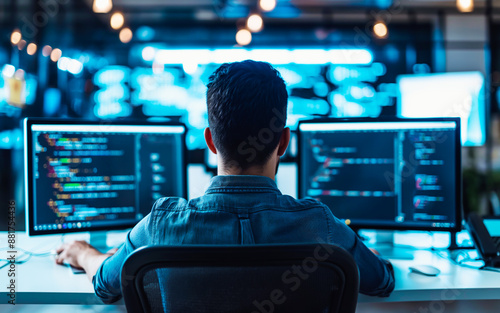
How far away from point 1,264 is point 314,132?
1.14 meters

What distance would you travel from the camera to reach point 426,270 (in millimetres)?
1155

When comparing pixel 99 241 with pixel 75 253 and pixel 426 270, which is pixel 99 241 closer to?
pixel 75 253

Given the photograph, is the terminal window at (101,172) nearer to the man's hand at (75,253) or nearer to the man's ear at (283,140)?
the man's hand at (75,253)

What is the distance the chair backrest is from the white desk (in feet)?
1.24

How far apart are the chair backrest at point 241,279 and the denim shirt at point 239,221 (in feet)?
0.34

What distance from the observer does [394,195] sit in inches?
54.6

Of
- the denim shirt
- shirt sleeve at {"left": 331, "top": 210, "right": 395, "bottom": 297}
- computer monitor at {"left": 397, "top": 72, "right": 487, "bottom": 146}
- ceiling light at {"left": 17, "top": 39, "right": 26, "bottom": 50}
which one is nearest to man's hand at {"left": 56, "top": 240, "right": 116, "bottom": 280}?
the denim shirt

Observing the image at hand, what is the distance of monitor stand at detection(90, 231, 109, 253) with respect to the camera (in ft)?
4.67

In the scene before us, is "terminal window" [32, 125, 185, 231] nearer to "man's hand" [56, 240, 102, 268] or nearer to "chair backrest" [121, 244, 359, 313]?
"man's hand" [56, 240, 102, 268]

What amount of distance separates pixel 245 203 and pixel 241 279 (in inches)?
7.3

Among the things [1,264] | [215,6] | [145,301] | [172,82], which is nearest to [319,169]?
[145,301]

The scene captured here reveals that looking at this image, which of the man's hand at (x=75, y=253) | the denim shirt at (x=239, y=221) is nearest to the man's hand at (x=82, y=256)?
the man's hand at (x=75, y=253)

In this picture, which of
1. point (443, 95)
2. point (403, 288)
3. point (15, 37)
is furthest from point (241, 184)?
point (15, 37)

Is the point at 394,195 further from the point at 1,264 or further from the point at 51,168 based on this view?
the point at 1,264
